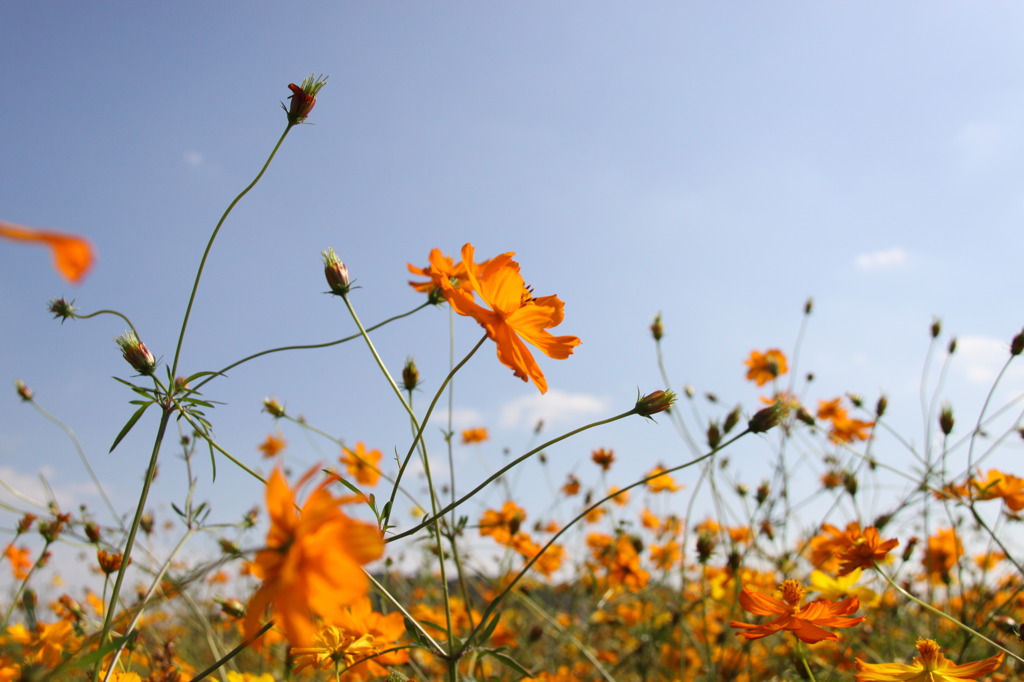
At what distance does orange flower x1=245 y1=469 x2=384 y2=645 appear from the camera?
0.51 metres

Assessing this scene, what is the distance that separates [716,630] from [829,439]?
3.96ft

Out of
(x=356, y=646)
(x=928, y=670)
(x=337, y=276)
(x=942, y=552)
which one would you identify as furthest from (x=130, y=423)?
(x=942, y=552)

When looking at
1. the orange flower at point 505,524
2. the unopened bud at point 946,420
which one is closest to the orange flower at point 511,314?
the orange flower at point 505,524

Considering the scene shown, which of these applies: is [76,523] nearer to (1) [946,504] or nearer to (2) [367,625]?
(2) [367,625]

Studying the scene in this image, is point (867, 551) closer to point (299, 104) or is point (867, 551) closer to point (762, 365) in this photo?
point (299, 104)

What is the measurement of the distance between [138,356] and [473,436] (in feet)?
10.1

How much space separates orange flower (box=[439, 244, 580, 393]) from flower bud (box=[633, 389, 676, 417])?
17 cm

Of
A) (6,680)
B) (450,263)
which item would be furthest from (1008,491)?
(6,680)

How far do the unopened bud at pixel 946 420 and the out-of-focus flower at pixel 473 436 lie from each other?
253cm

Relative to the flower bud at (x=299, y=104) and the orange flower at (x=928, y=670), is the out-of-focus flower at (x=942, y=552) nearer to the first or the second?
the orange flower at (x=928, y=670)

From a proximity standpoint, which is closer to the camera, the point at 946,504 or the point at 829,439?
the point at 946,504

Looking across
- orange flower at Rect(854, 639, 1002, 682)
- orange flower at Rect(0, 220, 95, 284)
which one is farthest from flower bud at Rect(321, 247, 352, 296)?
orange flower at Rect(854, 639, 1002, 682)

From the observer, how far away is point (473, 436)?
3.98 m

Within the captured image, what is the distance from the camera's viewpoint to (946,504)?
6.59ft
